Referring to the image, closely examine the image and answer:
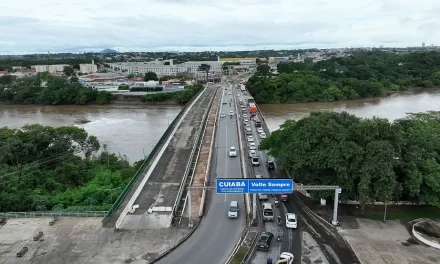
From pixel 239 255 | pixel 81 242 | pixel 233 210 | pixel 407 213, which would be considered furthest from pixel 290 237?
pixel 81 242

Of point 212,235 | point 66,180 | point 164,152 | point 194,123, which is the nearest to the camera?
point 212,235

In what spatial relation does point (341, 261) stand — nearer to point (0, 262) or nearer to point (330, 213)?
point (330, 213)

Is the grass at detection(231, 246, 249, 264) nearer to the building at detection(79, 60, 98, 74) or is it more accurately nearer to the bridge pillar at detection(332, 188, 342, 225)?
the bridge pillar at detection(332, 188, 342, 225)

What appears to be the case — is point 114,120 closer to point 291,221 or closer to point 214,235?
point 214,235

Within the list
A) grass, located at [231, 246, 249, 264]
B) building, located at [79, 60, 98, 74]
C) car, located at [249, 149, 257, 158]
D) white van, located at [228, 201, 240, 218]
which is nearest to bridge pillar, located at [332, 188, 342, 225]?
white van, located at [228, 201, 240, 218]

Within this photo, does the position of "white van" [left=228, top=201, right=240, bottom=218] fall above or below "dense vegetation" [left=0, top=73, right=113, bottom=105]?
A: below

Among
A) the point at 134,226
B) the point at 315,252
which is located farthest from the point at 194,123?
the point at 315,252

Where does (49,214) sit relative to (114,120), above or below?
above
